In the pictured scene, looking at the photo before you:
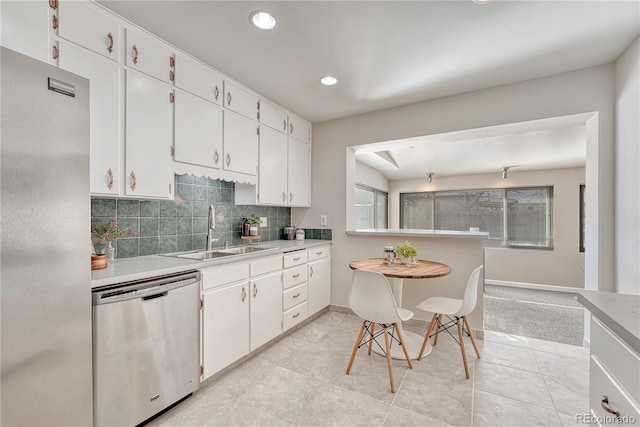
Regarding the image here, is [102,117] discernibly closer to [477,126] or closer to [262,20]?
[262,20]

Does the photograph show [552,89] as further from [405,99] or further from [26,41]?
Result: [26,41]

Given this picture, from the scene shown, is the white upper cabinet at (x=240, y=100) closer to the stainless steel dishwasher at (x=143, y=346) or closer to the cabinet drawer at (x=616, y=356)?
the stainless steel dishwasher at (x=143, y=346)

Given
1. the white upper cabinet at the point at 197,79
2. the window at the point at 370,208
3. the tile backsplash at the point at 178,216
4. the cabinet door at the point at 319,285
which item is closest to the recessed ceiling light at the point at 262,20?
the white upper cabinet at the point at 197,79

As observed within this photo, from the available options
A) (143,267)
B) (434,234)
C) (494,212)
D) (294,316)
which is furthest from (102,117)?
(494,212)

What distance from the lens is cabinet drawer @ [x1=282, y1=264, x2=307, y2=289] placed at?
2902mm

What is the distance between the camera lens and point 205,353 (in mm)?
2029

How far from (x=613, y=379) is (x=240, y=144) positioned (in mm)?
2808

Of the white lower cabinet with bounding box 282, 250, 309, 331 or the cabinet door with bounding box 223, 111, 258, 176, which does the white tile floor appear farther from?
the cabinet door with bounding box 223, 111, 258, 176

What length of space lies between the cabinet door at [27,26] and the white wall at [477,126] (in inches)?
110

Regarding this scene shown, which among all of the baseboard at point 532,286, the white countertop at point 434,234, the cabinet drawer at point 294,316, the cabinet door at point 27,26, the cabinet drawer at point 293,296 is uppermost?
the cabinet door at point 27,26

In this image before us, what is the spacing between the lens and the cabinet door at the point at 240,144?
263 centimetres

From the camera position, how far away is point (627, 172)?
2164mm

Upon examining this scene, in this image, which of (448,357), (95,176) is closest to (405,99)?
(448,357)

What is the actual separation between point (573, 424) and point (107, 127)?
11.1 feet
